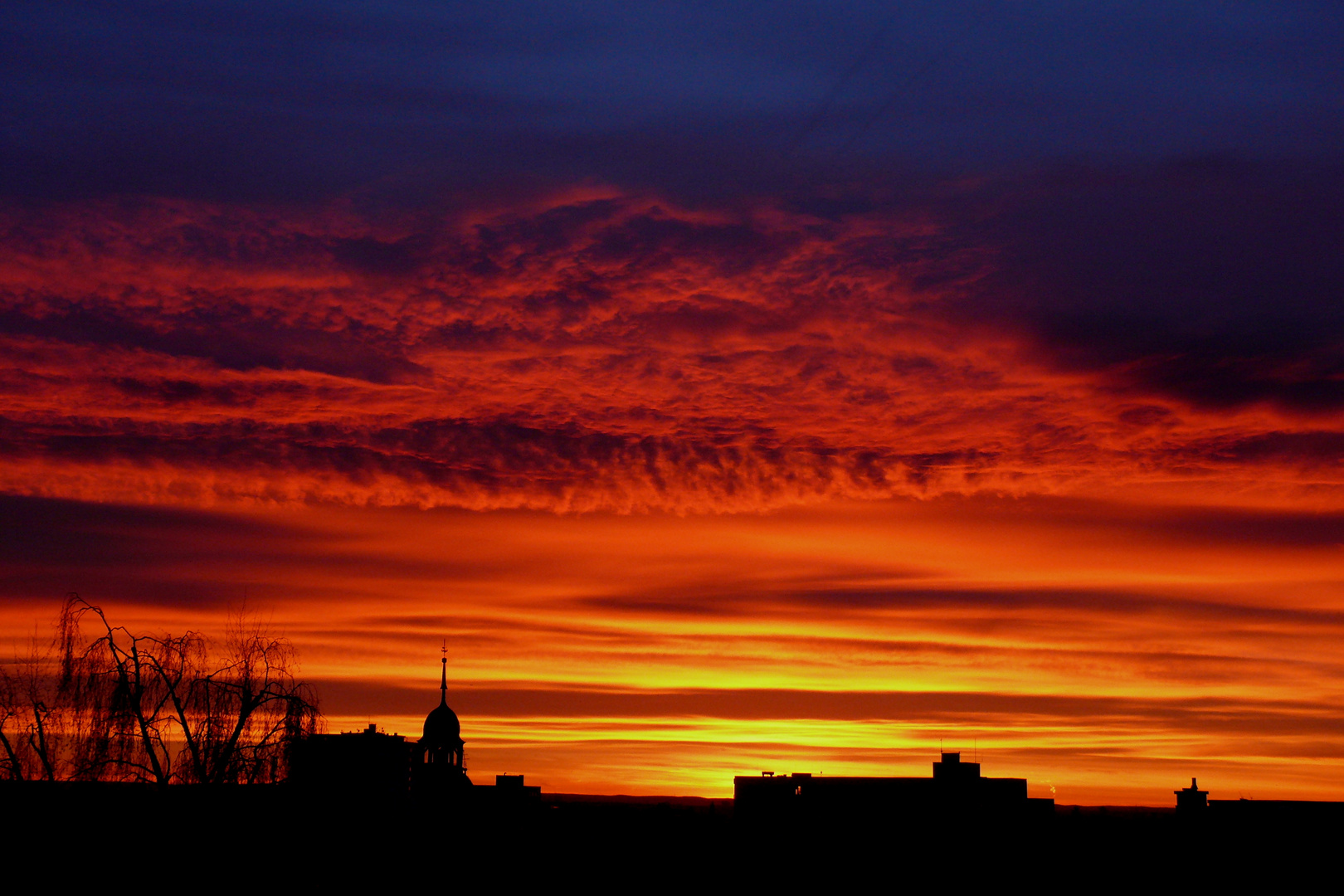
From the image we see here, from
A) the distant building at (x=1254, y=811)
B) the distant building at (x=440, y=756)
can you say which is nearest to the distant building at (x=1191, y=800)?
the distant building at (x=1254, y=811)

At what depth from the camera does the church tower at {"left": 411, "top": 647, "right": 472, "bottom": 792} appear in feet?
381

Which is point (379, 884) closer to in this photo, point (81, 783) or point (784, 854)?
point (81, 783)

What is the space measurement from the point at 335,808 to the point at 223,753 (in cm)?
1136

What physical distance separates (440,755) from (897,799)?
50.4m

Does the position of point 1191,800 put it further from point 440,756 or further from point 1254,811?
point 440,756

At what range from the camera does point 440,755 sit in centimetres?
13212

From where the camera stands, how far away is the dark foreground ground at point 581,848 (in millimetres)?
34500

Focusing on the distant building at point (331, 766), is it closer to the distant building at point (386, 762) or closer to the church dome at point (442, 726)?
the distant building at point (386, 762)

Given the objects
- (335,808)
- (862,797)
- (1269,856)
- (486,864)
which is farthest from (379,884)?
(862,797)

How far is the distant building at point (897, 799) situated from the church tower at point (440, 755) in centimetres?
2675

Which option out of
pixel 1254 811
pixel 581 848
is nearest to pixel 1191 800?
pixel 1254 811

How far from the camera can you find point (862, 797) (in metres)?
107

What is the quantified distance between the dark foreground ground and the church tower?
1058 inches

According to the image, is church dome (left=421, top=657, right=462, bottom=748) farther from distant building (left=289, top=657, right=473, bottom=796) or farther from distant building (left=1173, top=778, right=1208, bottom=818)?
distant building (left=1173, top=778, right=1208, bottom=818)
